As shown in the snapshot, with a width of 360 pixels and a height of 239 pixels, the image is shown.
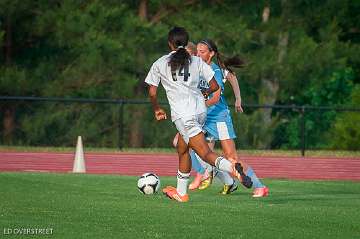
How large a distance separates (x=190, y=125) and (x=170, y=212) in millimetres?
1545

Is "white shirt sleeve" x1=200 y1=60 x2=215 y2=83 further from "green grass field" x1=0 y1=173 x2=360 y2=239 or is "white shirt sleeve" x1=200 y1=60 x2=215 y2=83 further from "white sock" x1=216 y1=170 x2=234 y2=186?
"white sock" x1=216 y1=170 x2=234 y2=186

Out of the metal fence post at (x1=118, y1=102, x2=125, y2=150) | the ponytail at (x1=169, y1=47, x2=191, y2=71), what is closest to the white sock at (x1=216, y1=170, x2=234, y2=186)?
the ponytail at (x1=169, y1=47, x2=191, y2=71)

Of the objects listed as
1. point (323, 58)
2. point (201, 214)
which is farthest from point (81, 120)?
point (201, 214)

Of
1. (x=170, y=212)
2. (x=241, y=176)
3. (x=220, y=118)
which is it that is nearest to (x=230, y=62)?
(x=220, y=118)

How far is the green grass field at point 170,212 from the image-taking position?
11.0m

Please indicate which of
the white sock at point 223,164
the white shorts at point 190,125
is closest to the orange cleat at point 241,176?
the white sock at point 223,164

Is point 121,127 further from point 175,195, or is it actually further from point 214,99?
point 175,195

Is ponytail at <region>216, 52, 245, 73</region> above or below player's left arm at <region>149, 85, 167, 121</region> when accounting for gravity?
above

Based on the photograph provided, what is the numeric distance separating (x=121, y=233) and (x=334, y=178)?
1364cm

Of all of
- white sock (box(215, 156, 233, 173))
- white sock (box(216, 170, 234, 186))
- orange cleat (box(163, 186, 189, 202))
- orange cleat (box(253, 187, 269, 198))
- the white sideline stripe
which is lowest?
orange cleat (box(253, 187, 269, 198))

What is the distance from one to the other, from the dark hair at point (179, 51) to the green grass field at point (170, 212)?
1.66 meters

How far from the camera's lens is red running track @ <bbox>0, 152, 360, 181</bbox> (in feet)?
80.7

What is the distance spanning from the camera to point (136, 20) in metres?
36.2

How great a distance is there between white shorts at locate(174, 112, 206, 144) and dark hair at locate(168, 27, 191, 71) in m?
0.62
